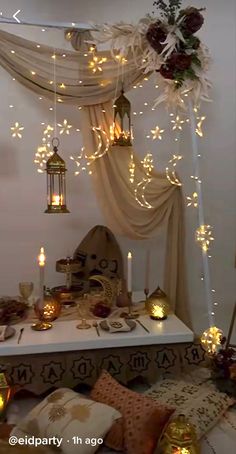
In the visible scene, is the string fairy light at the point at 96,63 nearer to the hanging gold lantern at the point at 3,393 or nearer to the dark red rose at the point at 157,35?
the dark red rose at the point at 157,35

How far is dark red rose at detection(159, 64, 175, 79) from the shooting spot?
2.12 metres

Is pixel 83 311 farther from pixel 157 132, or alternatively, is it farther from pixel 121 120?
pixel 157 132

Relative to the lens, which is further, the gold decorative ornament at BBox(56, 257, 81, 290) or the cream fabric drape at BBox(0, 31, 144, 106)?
the gold decorative ornament at BBox(56, 257, 81, 290)

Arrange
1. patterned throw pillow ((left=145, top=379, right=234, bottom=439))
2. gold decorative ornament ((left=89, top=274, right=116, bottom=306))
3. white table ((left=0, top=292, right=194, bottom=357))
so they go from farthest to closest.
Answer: gold decorative ornament ((left=89, top=274, right=116, bottom=306)) → white table ((left=0, top=292, right=194, bottom=357)) → patterned throw pillow ((left=145, top=379, right=234, bottom=439))

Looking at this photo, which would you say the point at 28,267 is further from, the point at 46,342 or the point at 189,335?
the point at 189,335

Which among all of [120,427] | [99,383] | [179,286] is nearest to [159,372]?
[99,383]

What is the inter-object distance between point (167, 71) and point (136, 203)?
0.79 meters

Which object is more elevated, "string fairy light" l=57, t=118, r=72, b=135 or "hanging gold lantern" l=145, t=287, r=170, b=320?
"string fairy light" l=57, t=118, r=72, b=135

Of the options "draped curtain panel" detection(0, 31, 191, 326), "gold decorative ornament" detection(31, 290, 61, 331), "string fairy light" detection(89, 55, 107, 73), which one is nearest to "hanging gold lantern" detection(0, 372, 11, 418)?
"gold decorative ornament" detection(31, 290, 61, 331)

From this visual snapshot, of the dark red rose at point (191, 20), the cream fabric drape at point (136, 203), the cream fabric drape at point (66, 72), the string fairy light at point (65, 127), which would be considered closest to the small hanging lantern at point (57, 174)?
the cream fabric drape at point (136, 203)

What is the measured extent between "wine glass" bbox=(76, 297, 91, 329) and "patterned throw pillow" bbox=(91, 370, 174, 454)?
1.58 ft

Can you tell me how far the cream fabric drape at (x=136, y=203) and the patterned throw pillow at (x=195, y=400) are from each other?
2.31 feet

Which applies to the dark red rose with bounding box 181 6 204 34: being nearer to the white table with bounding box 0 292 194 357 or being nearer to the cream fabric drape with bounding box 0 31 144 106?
the cream fabric drape with bounding box 0 31 144 106

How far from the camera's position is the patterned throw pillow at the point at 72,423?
61.1 inches
